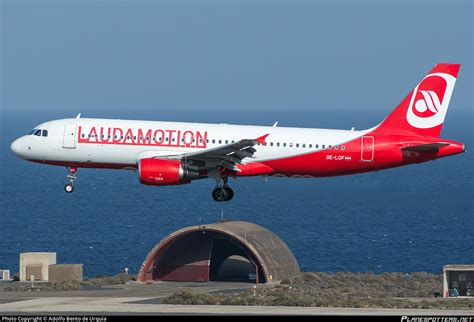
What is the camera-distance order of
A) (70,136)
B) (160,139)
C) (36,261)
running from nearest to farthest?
1. (160,139)
2. (70,136)
3. (36,261)

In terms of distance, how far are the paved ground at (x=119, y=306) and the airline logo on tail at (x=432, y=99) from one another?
1354 centimetres

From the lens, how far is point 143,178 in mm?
80875

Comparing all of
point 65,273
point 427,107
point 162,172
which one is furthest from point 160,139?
point 65,273

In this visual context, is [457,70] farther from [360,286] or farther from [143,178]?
[360,286]

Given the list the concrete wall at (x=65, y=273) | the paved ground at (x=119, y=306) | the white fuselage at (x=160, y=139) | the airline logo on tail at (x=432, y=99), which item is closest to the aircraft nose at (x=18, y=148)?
the white fuselage at (x=160, y=139)

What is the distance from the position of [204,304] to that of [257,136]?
1429 centimetres

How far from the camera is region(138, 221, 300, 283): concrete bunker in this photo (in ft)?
395

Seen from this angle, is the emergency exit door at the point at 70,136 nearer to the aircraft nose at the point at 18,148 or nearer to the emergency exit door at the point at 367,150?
the aircraft nose at the point at 18,148

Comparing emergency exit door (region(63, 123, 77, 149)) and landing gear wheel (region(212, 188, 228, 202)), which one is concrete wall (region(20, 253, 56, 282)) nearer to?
emergency exit door (region(63, 123, 77, 149))

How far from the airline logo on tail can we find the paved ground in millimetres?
13538

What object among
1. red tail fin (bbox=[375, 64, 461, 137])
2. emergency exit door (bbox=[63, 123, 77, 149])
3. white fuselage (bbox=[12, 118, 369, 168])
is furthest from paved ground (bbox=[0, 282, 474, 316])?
red tail fin (bbox=[375, 64, 461, 137])

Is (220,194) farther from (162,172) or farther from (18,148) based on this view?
(18,148)

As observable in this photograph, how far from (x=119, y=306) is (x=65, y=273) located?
106 feet

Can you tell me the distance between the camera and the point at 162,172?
265 ft
